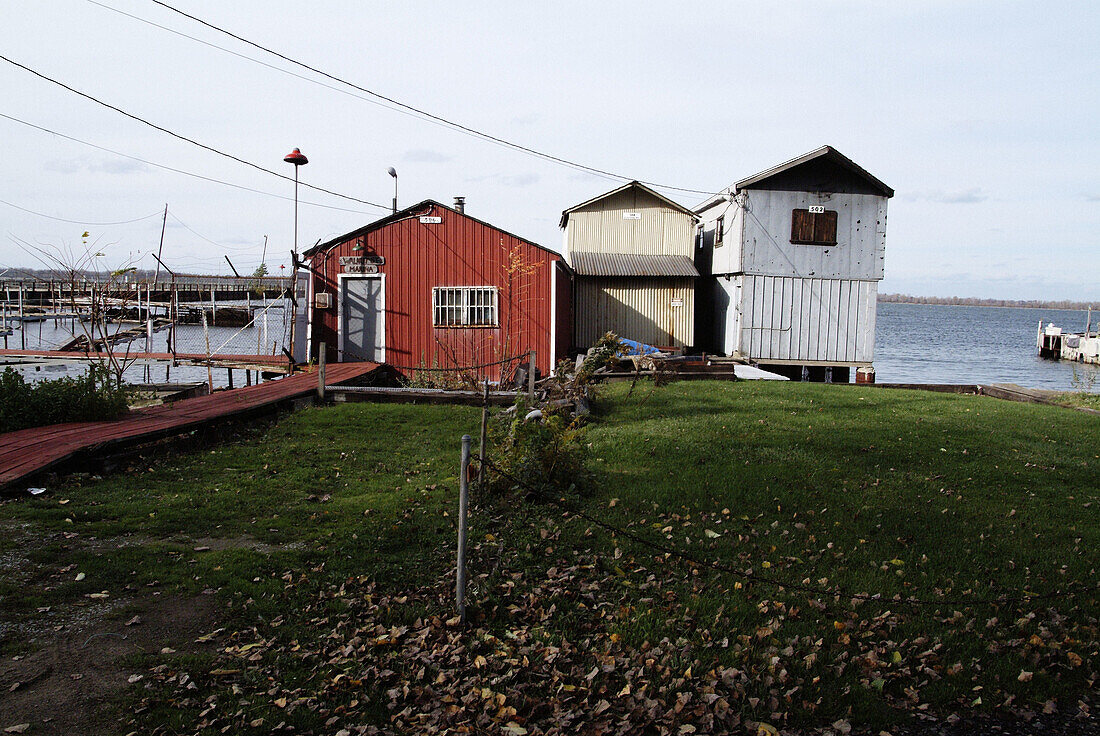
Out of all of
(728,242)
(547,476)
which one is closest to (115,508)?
(547,476)

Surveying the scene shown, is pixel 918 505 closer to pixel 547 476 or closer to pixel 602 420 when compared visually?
pixel 547 476

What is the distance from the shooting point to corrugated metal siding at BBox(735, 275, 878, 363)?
917 inches

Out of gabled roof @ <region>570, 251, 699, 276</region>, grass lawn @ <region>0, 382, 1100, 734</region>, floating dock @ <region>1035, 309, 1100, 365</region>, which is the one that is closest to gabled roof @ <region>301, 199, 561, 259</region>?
gabled roof @ <region>570, 251, 699, 276</region>

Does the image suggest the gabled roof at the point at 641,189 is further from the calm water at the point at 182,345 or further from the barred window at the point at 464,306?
the calm water at the point at 182,345

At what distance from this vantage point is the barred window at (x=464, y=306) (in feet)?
65.4

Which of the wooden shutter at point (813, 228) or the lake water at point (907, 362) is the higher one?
the wooden shutter at point (813, 228)

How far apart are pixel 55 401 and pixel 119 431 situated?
6.63ft

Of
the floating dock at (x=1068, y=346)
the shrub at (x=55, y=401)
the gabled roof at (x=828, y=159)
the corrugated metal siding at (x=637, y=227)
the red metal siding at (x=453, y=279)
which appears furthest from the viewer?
the floating dock at (x=1068, y=346)

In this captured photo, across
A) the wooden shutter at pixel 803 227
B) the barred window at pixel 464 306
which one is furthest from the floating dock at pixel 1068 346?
the barred window at pixel 464 306

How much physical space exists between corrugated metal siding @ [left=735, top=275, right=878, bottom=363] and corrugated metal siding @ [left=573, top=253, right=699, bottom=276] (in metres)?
2.72

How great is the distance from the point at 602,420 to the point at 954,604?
294 inches

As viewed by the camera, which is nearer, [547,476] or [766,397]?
[547,476]

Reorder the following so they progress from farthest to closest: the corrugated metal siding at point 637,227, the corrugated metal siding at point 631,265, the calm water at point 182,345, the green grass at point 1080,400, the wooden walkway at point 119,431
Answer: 1. the corrugated metal siding at point 637,227
2. the calm water at point 182,345
3. the corrugated metal siding at point 631,265
4. the green grass at point 1080,400
5. the wooden walkway at point 119,431

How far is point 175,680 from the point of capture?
4719mm
